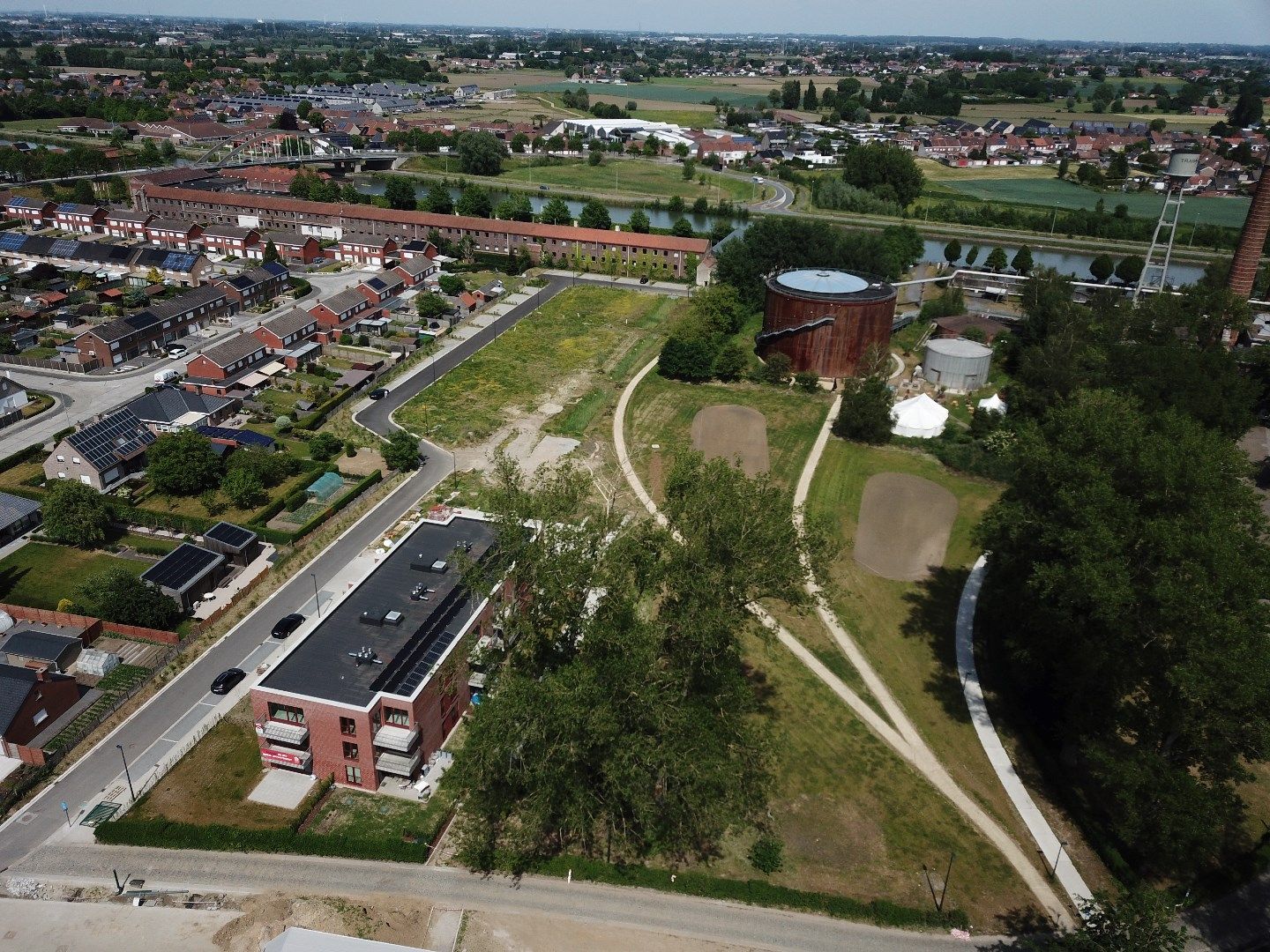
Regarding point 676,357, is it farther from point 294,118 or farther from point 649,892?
point 294,118

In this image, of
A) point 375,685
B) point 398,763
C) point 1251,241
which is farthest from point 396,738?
point 1251,241

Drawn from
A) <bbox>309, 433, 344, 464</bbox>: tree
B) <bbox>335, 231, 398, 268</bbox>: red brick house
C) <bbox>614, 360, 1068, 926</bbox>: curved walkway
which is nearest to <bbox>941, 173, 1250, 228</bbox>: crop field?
<bbox>335, 231, 398, 268</bbox>: red brick house

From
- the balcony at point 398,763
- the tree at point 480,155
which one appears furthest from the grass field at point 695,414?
the tree at point 480,155

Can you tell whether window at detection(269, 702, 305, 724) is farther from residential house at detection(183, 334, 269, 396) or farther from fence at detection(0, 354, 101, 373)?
fence at detection(0, 354, 101, 373)

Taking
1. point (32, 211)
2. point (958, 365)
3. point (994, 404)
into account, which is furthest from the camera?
point (32, 211)

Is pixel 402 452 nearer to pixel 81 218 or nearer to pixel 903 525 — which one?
pixel 903 525

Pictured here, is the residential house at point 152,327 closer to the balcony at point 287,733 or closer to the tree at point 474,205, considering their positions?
the tree at point 474,205

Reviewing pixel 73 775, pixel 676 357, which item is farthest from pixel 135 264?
pixel 73 775
